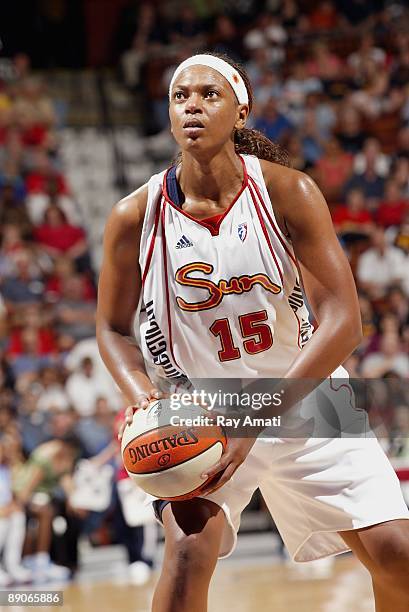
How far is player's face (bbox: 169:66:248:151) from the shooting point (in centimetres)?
317

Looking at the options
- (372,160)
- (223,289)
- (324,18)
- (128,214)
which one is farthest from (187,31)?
(223,289)

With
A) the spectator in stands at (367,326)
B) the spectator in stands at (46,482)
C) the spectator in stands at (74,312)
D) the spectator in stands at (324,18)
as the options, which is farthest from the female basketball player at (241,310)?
the spectator in stands at (324,18)

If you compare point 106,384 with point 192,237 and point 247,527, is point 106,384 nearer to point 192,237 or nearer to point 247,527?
point 247,527

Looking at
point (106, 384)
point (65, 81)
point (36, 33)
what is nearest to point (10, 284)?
point (106, 384)

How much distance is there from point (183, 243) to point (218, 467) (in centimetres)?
74

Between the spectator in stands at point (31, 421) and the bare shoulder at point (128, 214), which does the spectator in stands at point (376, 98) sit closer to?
the spectator in stands at point (31, 421)

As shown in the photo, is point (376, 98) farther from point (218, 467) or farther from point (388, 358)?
point (218, 467)

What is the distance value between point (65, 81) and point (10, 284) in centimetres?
469

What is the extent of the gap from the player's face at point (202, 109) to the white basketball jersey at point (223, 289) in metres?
0.19

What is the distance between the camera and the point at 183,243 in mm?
3279

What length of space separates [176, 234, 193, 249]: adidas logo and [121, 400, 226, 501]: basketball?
20.5 inches

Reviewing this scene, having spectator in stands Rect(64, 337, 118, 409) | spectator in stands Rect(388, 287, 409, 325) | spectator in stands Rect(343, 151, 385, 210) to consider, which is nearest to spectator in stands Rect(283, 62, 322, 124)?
spectator in stands Rect(343, 151, 385, 210)

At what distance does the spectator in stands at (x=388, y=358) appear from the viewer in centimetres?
840

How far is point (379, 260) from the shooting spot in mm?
9203
